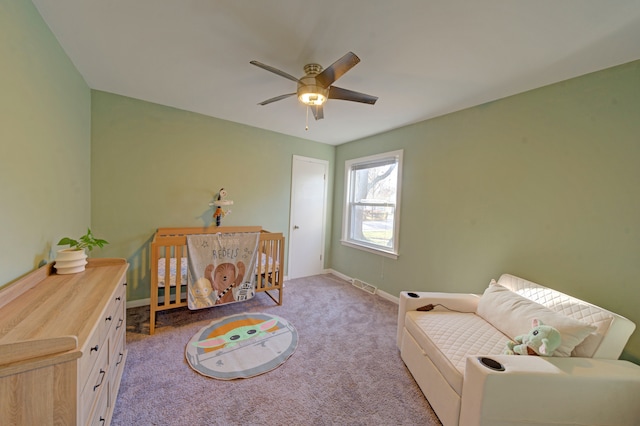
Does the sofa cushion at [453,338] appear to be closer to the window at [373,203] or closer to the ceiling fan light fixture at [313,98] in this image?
the window at [373,203]

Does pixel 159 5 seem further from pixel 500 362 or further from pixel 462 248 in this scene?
pixel 462 248

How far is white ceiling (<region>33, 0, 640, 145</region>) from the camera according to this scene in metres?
1.32

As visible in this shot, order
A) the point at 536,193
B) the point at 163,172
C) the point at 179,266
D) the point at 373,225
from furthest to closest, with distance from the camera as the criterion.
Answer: the point at 373,225, the point at 163,172, the point at 179,266, the point at 536,193

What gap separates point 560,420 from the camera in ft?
3.95

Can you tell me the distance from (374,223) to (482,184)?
1.59 meters

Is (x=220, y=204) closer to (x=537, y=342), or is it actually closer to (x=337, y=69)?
(x=337, y=69)

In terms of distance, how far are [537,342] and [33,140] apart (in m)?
3.15

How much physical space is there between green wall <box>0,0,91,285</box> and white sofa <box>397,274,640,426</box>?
2457 mm

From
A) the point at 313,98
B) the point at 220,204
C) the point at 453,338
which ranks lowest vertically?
the point at 453,338

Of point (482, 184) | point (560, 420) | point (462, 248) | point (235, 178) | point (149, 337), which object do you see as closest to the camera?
point (560, 420)

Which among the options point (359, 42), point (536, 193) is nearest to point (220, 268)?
point (359, 42)

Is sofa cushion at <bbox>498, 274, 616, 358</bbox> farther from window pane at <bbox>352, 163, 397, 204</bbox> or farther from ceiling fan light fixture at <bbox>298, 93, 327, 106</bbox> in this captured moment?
ceiling fan light fixture at <bbox>298, 93, 327, 106</bbox>

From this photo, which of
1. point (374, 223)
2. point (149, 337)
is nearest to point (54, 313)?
point (149, 337)

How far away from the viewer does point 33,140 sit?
1.41 meters
